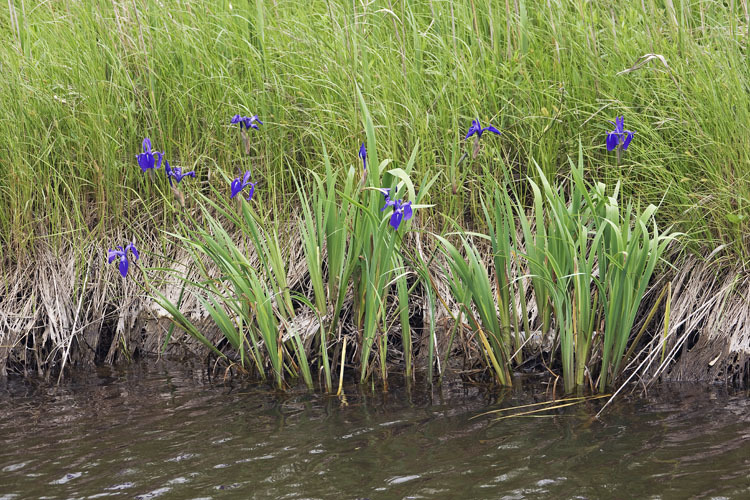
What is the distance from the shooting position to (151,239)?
381cm

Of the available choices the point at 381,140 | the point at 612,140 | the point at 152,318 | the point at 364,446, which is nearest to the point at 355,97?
the point at 381,140

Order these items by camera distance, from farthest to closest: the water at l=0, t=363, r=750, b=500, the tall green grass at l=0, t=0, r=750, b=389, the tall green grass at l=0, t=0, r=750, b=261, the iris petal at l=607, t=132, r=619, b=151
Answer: the tall green grass at l=0, t=0, r=750, b=261, the tall green grass at l=0, t=0, r=750, b=389, the iris petal at l=607, t=132, r=619, b=151, the water at l=0, t=363, r=750, b=500

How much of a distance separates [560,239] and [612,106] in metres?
0.94

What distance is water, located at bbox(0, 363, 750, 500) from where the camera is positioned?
2.29 m

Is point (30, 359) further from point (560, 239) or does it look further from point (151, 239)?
point (560, 239)

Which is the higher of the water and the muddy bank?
the muddy bank

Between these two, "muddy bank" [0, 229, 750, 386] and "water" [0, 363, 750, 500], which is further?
"muddy bank" [0, 229, 750, 386]

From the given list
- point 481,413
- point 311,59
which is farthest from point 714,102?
point 311,59

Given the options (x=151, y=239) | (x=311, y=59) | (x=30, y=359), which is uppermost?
(x=311, y=59)

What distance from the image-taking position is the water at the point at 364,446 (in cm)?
229

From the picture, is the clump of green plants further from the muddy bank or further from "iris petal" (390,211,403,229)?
"iris petal" (390,211,403,229)

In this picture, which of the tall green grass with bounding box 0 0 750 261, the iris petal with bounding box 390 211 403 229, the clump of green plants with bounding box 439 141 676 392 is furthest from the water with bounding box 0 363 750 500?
the tall green grass with bounding box 0 0 750 261

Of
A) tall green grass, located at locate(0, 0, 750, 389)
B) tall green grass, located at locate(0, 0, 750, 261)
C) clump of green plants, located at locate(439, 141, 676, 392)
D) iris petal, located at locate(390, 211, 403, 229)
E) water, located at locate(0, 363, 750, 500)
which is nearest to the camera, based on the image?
water, located at locate(0, 363, 750, 500)

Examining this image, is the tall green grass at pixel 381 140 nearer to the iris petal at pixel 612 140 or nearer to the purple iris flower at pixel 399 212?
the iris petal at pixel 612 140
